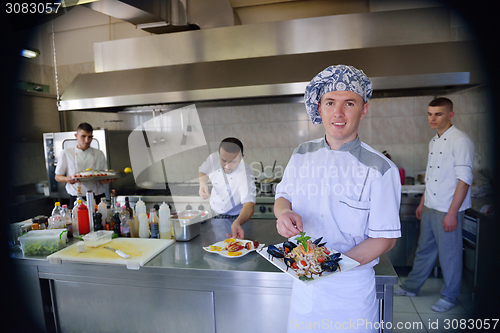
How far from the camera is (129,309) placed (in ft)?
5.74

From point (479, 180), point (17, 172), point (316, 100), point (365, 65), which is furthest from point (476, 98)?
point (17, 172)

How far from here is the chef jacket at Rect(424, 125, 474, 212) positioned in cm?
252

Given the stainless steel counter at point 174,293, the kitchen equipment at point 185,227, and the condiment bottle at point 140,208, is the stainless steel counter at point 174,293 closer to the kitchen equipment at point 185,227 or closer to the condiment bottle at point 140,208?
the kitchen equipment at point 185,227

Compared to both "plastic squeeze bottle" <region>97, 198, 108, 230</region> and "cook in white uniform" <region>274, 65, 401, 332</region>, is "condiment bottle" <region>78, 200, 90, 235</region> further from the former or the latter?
"cook in white uniform" <region>274, 65, 401, 332</region>

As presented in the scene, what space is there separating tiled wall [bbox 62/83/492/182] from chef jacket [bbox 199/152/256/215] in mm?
1538

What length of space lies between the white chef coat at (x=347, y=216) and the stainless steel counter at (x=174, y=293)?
174 millimetres

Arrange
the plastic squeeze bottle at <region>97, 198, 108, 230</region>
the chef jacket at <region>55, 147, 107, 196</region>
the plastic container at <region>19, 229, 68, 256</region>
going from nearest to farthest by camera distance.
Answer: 1. the plastic container at <region>19, 229, 68, 256</region>
2. the plastic squeeze bottle at <region>97, 198, 108, 230</region>
3. the chef jacket at <region>55, 147, 107, 196</region>

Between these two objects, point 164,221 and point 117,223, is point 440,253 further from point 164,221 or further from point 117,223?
point 117,223

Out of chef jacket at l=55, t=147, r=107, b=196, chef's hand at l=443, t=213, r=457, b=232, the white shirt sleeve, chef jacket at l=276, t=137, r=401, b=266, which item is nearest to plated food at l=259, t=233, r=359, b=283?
chef jacket at l=276, t=137, r=401, b=266

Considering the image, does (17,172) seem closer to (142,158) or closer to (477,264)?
(142,158)

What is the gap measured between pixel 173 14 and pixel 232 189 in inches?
73.4

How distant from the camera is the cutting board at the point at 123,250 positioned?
166cm

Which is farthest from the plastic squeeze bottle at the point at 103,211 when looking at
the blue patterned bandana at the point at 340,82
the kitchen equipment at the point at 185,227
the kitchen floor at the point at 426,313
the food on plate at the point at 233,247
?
the kitchen floor at the point at 426,313

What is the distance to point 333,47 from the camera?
110 inches
